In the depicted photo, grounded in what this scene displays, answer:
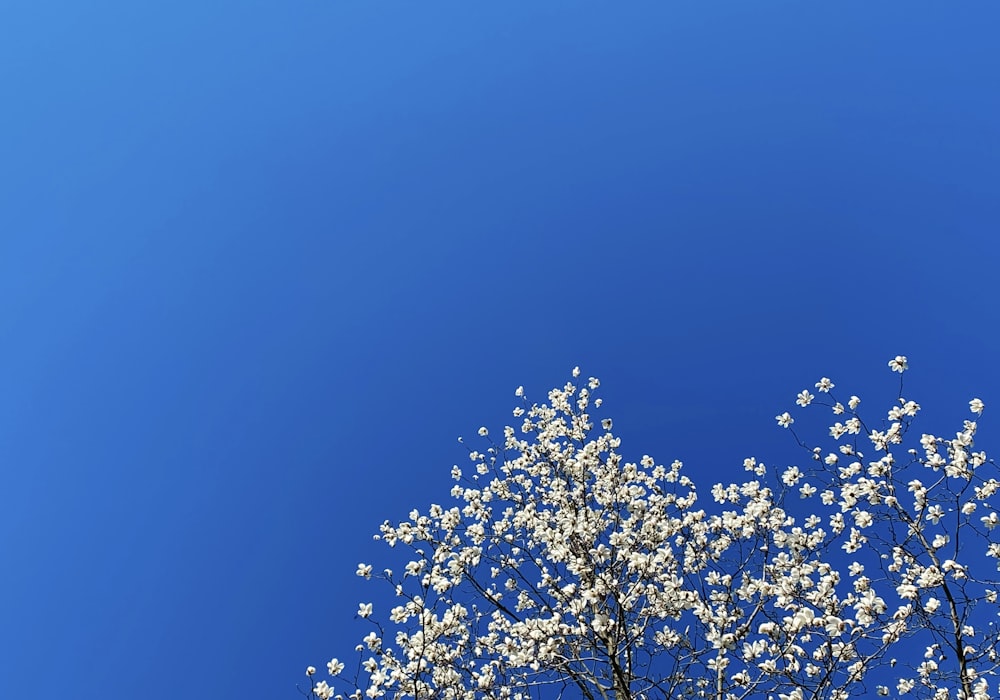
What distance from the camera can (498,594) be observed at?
28.2 feet

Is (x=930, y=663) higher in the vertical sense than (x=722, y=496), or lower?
lower

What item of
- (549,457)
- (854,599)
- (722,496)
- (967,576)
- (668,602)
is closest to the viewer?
(967,576)

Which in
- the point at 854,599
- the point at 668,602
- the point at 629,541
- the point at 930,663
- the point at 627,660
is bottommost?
the point at 930,663

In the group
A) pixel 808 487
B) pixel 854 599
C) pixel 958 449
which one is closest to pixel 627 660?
pixel 854 599

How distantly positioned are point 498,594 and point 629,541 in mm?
2448

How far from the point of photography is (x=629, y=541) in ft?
23.6

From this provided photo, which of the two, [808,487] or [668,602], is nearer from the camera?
[668,602]

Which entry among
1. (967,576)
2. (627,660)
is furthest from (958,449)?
(627,660)

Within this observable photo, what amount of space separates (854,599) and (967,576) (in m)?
1.30

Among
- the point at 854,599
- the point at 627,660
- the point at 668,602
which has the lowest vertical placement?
the point at 854,599

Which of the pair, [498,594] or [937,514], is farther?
[498,594]

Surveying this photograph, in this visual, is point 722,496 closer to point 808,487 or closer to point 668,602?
point 808,487

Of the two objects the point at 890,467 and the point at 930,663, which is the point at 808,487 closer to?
the point at 890,467

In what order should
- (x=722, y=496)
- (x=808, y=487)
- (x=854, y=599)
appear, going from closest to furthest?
1. (x=854, y=599)
2. (x=808, y=487)
3. (x=722, y=496)
